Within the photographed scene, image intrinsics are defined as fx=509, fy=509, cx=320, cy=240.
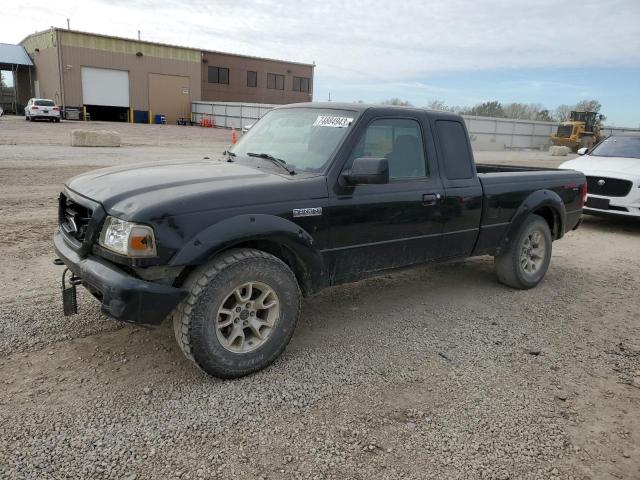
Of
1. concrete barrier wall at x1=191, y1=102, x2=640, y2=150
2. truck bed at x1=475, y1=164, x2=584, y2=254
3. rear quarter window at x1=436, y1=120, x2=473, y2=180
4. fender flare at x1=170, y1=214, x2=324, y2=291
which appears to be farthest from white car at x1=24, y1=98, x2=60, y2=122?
fender flare at x1=170, y1=214, x2=324, y2=291

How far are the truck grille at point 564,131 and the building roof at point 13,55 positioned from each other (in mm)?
46336

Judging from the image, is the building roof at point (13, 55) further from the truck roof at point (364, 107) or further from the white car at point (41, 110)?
the truck roof at point (364, 107)

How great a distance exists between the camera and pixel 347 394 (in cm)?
342

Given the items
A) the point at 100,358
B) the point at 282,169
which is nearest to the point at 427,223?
the point at 282,169

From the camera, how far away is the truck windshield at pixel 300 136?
4066 mm

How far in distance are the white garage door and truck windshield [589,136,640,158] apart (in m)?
41.9

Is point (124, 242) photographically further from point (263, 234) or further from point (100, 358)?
point (100, 358)

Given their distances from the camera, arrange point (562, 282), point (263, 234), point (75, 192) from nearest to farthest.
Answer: point (263, 234) < point (75, 192) < point (562, 282)

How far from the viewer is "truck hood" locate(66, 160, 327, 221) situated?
3.17m

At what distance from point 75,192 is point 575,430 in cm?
372

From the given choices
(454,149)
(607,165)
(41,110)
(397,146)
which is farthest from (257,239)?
(41,110)

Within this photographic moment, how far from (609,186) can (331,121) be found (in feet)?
23.8

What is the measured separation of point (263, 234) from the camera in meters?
3.42

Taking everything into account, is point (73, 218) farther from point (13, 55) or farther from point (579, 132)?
point (13, 55)
